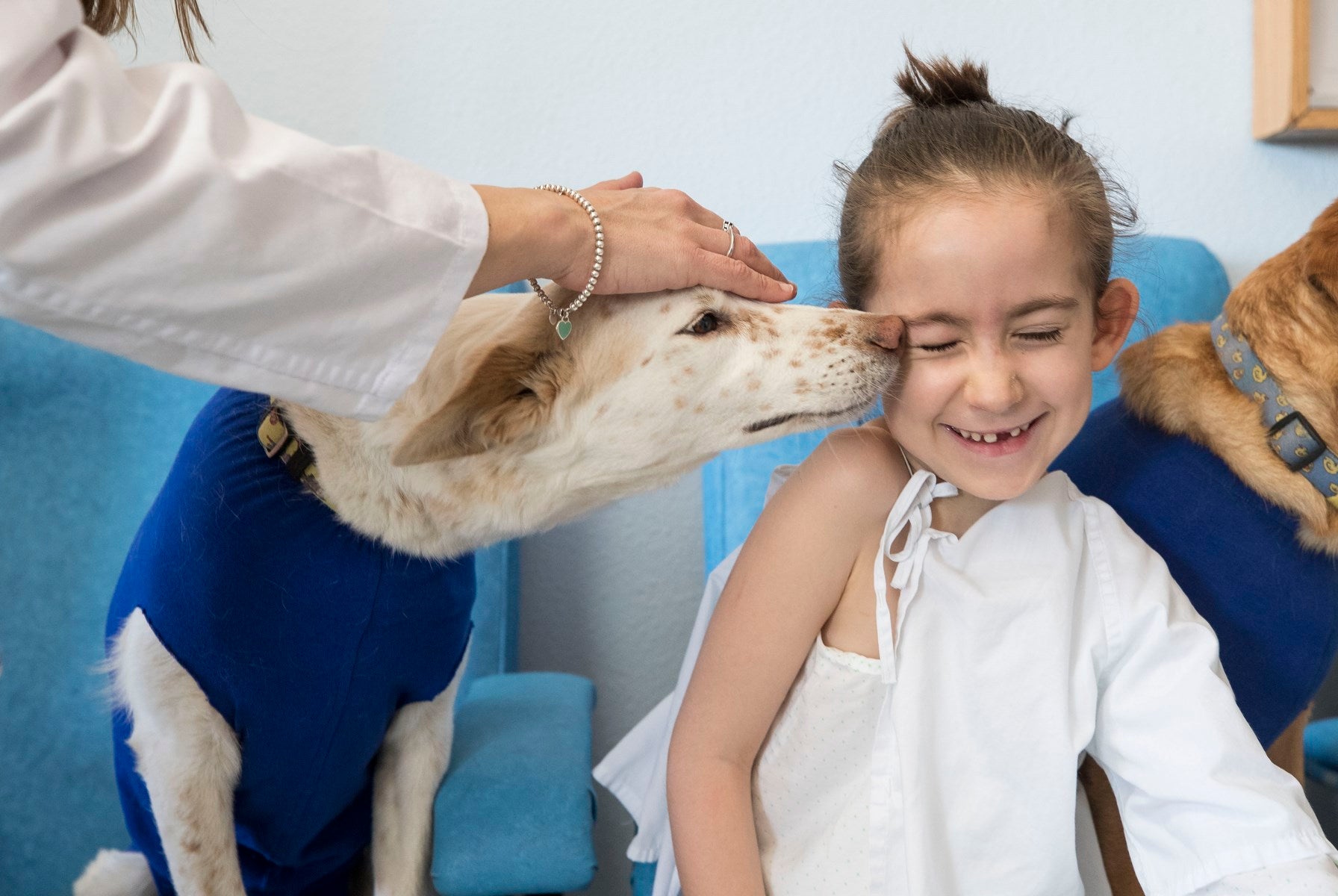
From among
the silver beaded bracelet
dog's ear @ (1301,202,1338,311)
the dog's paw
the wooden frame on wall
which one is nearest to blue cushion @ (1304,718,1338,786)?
dog's ear @ (1301,202,1338,311)

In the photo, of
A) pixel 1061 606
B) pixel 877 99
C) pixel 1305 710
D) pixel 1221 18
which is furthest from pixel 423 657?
pixel 1221 18

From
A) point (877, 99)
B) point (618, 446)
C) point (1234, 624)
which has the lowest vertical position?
point (1234, 624)

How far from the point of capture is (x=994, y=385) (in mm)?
779

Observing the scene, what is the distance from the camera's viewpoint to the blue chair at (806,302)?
1.42 meters

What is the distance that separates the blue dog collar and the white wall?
2.38 feet

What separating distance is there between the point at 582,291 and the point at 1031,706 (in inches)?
19.4

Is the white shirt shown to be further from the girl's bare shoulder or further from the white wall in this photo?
the white wall

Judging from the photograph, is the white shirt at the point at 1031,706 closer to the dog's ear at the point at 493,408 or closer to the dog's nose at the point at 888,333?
the dog's nose at the point at 888,333

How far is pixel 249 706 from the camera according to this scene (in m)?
0.94

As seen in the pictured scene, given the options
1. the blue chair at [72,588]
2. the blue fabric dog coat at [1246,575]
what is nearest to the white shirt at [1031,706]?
the blue fabric dog coat at [1246,575]

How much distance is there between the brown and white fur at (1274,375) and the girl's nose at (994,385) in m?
0.26

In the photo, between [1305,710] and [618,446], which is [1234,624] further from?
[618,446]

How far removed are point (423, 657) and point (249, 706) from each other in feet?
0.55

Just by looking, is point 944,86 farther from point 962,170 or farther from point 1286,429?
point 1286,429
